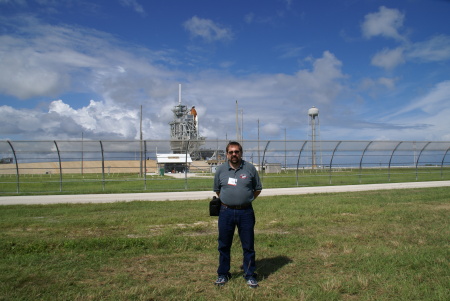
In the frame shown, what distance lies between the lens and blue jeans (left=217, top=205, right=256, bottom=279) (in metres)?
4.42

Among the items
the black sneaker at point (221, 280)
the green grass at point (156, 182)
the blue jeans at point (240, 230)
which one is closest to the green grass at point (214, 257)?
the black sneaker at point (221, 280)

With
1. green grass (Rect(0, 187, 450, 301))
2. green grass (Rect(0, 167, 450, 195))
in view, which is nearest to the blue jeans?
green grass (Rect(0, 187, 450, 301))

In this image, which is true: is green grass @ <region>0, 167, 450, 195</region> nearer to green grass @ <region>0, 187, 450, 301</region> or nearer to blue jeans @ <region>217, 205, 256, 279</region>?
green grass @ <region>0, 187, 450, 301</region>

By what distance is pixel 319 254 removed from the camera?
5.58 meters

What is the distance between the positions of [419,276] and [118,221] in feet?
20.4

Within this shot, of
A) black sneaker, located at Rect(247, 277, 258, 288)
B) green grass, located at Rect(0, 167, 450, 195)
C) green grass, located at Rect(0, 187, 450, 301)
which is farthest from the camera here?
green grass, located at Rect(0, 167, 450, 195)

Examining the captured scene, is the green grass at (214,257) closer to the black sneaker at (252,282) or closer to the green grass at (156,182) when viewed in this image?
the black sneaker at (252,282)

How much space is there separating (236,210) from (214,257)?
147 centimetres

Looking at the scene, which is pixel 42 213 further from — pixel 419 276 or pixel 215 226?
pixel 419 276

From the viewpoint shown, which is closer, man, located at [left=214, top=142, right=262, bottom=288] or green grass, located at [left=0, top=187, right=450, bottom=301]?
green grass, located at [left=0, top=187, right=450, bottom=301]

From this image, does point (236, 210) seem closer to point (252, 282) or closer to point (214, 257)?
point (252, 282)

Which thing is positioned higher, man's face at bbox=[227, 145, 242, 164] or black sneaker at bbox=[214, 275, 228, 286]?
man's face at bbox=[227, 145, 242, 164]

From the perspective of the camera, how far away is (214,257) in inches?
219

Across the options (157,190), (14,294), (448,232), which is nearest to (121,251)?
(14,294)
